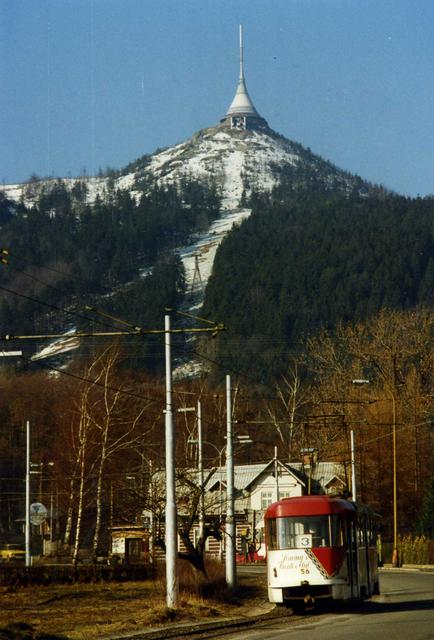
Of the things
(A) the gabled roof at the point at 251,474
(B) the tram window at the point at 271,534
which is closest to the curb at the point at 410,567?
(A) the gabled roof at the point at 251,474

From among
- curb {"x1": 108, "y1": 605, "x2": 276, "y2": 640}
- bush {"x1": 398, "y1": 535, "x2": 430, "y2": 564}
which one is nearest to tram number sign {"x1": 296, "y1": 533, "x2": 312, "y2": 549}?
curb {"x1": 108, "y1": 605, "x2": 276, "y2": 640}

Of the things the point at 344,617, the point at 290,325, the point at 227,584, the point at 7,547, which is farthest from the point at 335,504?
the point at 290,325

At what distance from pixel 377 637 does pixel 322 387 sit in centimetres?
6871

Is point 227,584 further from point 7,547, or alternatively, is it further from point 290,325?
point 290,325

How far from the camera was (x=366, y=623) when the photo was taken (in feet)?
87.2

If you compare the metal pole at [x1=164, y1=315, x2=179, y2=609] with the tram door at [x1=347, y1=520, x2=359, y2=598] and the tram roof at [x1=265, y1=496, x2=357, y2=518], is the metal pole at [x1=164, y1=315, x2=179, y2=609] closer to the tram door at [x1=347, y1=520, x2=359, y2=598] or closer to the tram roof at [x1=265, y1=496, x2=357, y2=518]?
the tram roof at [x1=265, y1=496, x2=357, y2=518]

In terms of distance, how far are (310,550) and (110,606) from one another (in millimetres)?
6550

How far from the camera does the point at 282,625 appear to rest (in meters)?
27.8

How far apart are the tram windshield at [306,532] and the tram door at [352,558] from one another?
35.8 inches

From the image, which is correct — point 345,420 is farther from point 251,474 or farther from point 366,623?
point 366,623

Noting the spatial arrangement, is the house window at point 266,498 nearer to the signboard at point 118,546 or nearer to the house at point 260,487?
the house at point 260,487

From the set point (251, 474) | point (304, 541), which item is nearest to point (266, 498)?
point (251, 474)

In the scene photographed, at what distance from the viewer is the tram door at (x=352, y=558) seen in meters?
31.9

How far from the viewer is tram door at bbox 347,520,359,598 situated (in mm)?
31922
